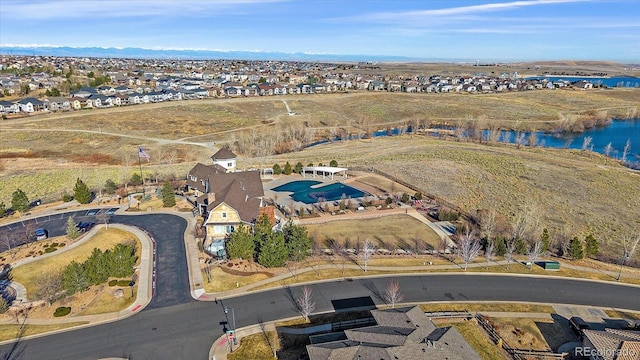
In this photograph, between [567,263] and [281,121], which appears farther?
[281,121]

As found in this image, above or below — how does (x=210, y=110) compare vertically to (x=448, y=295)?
above

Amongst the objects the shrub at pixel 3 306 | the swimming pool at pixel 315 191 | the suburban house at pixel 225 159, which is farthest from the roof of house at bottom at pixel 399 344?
the suburban house at pixel 225 159

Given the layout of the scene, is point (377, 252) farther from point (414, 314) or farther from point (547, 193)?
point (547, 193)

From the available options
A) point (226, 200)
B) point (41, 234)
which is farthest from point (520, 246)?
point (41, 234)

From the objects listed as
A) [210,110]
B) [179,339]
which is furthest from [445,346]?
[210,110]

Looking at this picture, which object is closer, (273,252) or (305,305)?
(305,305)

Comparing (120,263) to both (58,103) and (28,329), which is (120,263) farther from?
(58,103)
